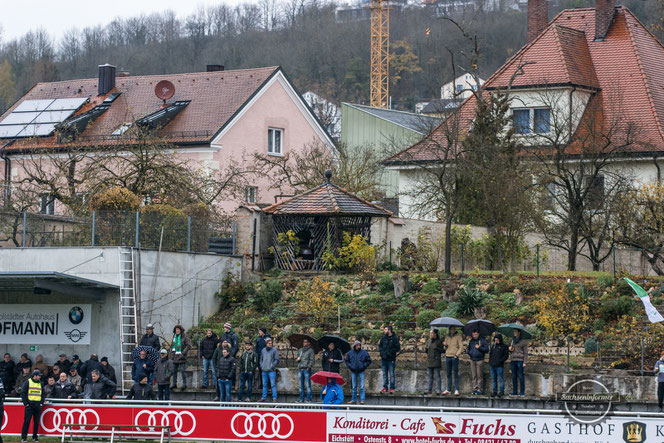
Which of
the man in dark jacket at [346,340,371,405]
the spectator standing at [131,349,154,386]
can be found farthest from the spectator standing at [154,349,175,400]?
the man in dark jacket at [346,340,371,405]

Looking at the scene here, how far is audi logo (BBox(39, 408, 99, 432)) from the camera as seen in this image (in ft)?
70.8

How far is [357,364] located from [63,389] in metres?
6.16

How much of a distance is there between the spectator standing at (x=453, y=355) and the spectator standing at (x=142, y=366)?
6458mm

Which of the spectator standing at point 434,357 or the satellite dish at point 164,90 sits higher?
the satellite dish at point 164,90

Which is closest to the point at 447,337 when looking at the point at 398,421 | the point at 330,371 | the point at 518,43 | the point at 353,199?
the point at 330,371

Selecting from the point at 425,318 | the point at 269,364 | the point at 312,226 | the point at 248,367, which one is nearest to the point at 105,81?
the point at 312,226

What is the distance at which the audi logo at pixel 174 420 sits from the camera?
2108 centimetres

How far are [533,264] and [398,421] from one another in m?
16.8

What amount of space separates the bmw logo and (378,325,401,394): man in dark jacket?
8.97 meters

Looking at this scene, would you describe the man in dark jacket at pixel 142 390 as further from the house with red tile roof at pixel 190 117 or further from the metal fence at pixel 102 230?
the house with red tile roof at pixel 190 117

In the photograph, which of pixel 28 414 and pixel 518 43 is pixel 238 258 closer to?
pixel 28 414

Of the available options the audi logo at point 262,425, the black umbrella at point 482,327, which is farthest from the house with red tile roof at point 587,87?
the audi logo at point 262,425

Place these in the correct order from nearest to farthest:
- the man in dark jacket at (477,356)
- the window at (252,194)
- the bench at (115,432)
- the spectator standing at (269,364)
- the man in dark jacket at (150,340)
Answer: the bench at (115,432) → the man in dark jacket at (477,356) → the spectator standing at (269,364) → the man in dark jacket at (150,340) → the window at (252,194)

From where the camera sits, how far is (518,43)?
351ft
